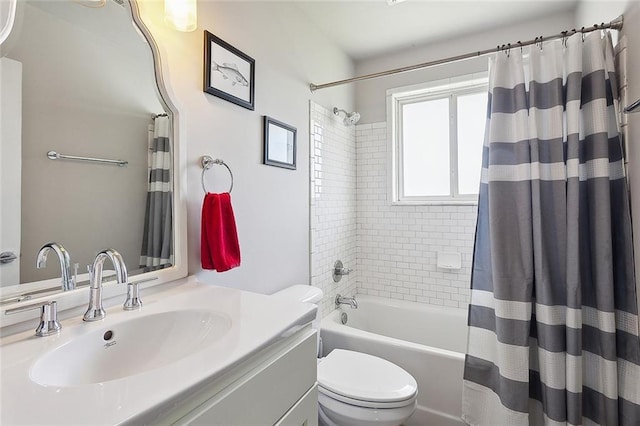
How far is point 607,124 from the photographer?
1360 mm

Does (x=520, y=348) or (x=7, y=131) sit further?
(x=520, y=348)

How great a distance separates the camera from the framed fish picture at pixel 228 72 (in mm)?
1339

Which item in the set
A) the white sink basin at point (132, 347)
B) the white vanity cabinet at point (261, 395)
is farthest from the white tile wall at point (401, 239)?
the white sink basin at point (132, 347)

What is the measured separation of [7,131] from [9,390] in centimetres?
63

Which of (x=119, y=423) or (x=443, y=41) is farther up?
(x=443, y=41)

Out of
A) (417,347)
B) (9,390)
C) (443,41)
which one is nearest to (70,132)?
(9,390)

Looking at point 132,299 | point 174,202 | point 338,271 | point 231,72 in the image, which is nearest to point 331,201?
point 338,271

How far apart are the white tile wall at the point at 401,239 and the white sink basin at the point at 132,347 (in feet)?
6.67

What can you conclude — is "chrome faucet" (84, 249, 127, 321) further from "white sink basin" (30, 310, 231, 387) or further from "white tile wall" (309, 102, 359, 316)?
"white tile wall" (309, 102, 359, 316)

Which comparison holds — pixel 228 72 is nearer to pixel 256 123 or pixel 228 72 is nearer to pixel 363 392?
pixel 256 123

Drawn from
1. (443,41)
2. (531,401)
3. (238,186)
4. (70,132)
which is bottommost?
(531,401)

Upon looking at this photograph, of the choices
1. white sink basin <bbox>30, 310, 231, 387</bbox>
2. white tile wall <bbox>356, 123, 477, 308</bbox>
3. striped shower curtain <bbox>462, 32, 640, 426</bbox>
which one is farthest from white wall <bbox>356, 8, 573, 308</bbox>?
white sink basin <bbox>30, 310, 231, 387</bbox>

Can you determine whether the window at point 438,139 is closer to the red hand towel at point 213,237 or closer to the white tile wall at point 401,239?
the white tile wall at point 401,239

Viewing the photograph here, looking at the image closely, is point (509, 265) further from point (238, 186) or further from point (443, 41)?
point (443, 41)
